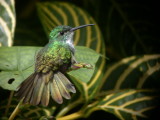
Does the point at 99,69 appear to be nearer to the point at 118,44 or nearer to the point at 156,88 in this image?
the point at 156,88

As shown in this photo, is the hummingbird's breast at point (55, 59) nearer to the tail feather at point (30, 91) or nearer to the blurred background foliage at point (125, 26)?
the tail feather at point (30, 91)

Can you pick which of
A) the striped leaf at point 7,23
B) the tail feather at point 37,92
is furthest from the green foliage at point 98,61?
the tail feather at point 37,92

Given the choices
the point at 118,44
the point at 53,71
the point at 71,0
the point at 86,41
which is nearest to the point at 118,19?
the point at 118,44

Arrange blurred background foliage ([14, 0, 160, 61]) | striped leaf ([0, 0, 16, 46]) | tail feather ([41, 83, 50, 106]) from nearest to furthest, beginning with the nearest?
tail feather ([41, 83, 50, 106])
striped leaf ([0, 0, 16, 46])
blurred background foliage ([14, 0, 160, 61])

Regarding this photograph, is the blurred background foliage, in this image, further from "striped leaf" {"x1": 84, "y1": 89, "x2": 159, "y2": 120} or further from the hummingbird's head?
the hummingbird's head

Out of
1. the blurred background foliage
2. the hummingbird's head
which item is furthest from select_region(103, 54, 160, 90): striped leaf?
the hummingbird's head

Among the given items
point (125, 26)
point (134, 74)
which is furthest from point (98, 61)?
point (125, 26)
